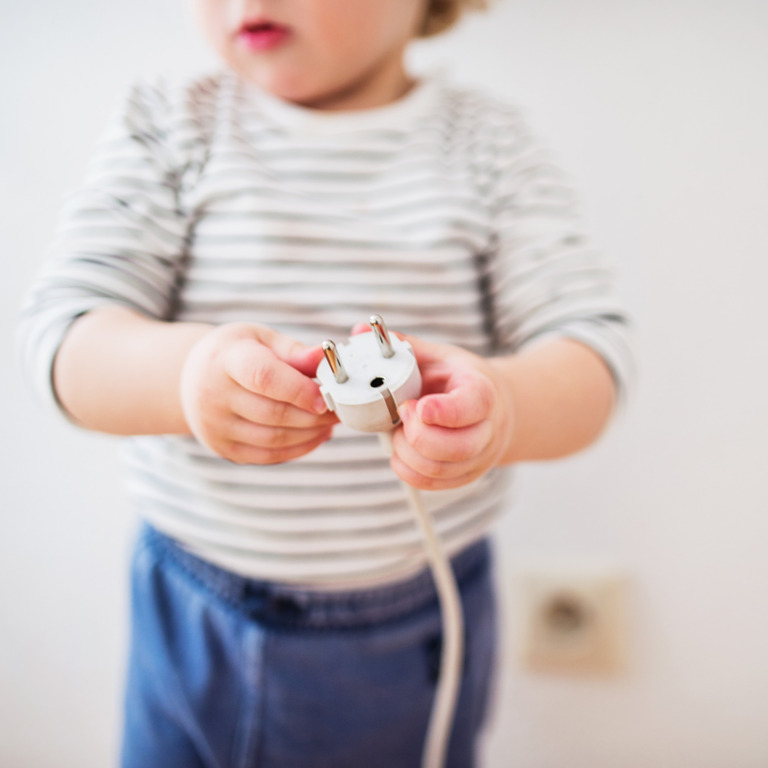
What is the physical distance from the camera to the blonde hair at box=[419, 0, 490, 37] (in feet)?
1.81

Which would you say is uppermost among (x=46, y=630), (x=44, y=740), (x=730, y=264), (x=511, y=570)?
(x=730, y=264)

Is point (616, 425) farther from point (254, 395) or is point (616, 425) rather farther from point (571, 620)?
point (254, 395)

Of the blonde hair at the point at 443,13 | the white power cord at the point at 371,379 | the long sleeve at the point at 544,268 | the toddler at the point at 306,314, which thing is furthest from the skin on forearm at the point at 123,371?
the blonde hair at the point at 443,13

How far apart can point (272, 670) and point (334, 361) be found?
0.30 m

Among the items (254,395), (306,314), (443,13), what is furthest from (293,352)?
(443,13)

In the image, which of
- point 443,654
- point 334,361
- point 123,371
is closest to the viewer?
point 334,361

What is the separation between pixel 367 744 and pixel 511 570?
251 millimetres

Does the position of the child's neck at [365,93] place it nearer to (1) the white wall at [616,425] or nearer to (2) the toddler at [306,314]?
(2) the toddler at [306,314]

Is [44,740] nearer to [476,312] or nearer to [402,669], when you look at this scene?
[402,669]

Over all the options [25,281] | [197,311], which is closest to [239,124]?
[197,311]

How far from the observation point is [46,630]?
0.71 m

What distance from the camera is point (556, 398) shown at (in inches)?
15.6

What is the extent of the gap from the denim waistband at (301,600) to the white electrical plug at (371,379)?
235mm

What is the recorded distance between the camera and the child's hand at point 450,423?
10.8 inches
